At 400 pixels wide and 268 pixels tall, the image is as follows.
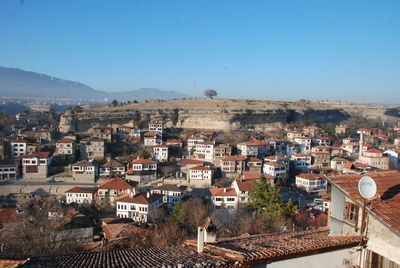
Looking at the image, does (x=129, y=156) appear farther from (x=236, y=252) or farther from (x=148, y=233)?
(x=236, y=252)

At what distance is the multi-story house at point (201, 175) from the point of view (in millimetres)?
27058

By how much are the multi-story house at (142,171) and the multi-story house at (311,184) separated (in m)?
11.2

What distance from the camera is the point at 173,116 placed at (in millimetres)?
46875

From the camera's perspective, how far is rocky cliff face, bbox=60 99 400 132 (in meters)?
41.9

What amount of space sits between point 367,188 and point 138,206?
55.8 ft

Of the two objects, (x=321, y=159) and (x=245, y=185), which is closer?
(x=245, y=185)

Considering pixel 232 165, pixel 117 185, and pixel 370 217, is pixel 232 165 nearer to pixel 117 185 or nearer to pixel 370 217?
pixel 117 185

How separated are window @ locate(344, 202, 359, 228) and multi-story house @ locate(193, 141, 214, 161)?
89.5 ft

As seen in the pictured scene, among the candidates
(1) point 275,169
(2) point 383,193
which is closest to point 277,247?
(2) point 383,193

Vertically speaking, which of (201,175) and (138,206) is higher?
(201,175)

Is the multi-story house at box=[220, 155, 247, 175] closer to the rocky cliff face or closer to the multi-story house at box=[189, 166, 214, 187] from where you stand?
the multi-story house at box=[189, 166, 214, 187]

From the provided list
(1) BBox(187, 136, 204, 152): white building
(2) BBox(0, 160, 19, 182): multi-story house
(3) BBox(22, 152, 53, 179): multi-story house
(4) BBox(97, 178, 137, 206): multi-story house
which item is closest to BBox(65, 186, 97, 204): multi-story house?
(4) BBox(97, 178, 137, 206): multi-story house

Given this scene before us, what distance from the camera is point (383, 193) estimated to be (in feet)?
15.2

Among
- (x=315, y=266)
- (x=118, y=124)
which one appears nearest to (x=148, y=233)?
(x=315, y=266)
